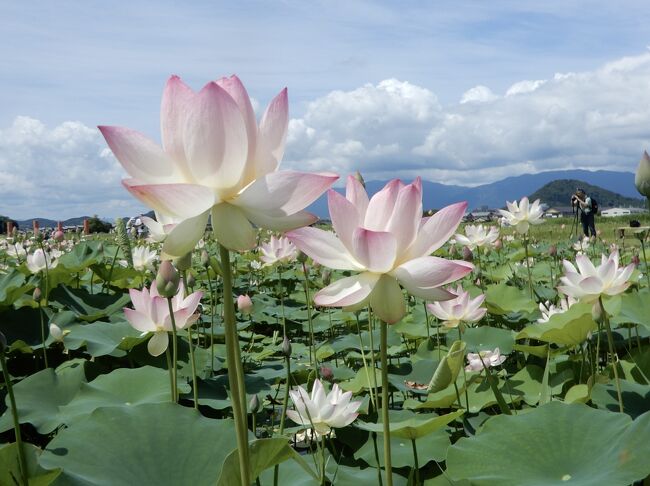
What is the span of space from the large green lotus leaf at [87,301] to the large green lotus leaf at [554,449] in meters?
1.89

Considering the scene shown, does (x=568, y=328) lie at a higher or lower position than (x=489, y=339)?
higher

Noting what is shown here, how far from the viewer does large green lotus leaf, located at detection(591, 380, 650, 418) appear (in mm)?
1526

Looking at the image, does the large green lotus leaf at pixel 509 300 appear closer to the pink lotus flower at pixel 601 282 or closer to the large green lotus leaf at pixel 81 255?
the pink lotus flower at pixel 601 282

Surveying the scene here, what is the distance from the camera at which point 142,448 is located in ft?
3.40

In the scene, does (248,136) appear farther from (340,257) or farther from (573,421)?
(573,421)

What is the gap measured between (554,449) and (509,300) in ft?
5.89

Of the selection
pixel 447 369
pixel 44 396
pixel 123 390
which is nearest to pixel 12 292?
pixel 44 396

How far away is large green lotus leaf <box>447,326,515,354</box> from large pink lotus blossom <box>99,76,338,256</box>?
68.9 inches

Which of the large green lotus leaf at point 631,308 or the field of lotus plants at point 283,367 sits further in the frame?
the large green lotus leaf at point 631,308

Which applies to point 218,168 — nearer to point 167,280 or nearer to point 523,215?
point 167,280

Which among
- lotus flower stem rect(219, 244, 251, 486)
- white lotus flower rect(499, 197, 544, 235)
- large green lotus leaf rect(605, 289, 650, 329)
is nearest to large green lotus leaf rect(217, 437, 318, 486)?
lotus flower stem rect(219, 244, 251, 486)

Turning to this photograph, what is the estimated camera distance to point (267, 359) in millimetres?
3023

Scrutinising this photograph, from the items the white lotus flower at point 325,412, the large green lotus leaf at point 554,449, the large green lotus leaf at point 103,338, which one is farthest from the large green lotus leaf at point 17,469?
the large green lotus leaf at point 103,338

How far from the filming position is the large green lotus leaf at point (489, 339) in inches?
88.9
